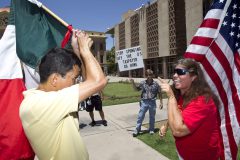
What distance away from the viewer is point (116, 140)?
6.74 metres

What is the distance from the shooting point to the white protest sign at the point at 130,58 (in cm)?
715

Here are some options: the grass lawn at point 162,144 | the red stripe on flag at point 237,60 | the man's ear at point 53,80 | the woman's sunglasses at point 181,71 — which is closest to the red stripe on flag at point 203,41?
the red stripe on flag at point 237,60

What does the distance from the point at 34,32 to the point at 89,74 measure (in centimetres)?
183

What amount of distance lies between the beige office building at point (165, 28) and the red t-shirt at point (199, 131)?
2766 cm

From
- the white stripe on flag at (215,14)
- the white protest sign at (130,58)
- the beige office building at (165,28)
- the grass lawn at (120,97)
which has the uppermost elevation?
the beige office building at (165,28)

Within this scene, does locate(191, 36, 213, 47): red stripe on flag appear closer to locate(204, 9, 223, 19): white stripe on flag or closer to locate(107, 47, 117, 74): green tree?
locate(204, 9, 223, 19): white stripe on flag

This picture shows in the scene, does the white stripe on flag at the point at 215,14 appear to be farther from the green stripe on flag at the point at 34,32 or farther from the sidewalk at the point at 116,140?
the sidewalk at the point at 116,140

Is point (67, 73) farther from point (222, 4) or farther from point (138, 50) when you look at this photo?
point (138, 50)

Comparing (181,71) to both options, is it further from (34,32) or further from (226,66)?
(34,32)

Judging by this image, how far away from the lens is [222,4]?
327 centimetres

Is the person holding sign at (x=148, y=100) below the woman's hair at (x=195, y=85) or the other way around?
below

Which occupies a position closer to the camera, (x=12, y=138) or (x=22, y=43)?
(x=12, y=138)

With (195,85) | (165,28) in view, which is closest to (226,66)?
(195,85)

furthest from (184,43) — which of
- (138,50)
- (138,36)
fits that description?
(138,50)
